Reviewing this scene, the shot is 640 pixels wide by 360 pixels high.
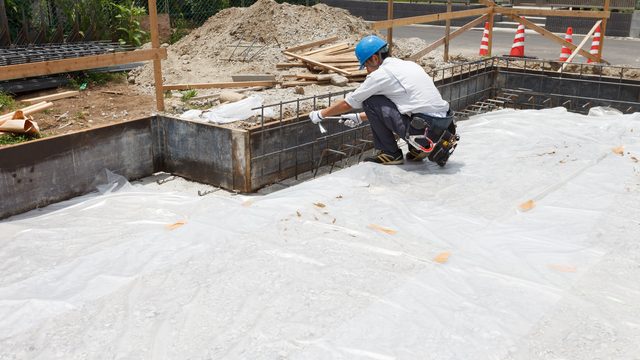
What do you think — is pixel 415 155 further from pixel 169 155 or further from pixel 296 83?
pixel 296 83

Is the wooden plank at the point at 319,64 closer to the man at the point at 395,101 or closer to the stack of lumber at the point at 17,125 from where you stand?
the man at the point at 395,101

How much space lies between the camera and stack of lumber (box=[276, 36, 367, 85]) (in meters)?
9.05

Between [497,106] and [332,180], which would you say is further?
[497,106]

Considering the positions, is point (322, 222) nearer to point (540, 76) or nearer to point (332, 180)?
point (332, 180)

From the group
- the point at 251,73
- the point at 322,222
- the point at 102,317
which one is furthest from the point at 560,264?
the point at 251,73

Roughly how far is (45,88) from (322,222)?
591 centimetres

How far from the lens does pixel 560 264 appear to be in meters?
3.57

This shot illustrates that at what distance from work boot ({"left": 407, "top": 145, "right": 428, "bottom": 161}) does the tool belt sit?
0.08m

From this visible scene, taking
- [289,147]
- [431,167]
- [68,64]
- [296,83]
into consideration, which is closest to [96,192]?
[68,64]

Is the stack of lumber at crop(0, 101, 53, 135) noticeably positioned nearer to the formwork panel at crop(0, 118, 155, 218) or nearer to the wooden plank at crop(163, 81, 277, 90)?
the formwork panel at crop(0, 118, 155, 218)

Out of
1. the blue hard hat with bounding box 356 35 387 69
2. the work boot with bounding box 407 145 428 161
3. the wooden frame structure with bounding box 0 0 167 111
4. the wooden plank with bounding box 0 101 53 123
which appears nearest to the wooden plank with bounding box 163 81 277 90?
the wooden plank with bounding box 0 101 53 123

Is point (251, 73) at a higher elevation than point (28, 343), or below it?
higher

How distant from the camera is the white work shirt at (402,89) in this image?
5352mm

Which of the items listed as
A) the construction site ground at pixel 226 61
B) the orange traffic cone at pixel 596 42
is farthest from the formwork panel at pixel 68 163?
the orange traffic cone at pixel 596 42
